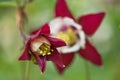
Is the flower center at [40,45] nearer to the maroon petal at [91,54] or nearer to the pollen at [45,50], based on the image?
the pollen at [45,50]

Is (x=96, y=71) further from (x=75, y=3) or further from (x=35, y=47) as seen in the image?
(x=35, y=47)

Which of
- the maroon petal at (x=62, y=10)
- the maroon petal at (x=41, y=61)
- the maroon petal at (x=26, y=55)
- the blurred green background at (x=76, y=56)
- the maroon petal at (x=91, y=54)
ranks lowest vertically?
the blurred green background at (x=76, y=56)

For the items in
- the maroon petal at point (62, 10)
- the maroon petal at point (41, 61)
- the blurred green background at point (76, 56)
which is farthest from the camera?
the blurred green background at point (76, 56)

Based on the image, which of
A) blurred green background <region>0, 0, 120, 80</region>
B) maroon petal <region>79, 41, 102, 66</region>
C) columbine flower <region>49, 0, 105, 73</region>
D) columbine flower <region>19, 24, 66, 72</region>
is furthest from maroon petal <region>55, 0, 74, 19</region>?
columbine flower <region>19, 24, 66, 72</region>

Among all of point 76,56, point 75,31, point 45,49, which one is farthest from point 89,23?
point 76,56

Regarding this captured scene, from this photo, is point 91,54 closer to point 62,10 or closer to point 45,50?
point 62,10

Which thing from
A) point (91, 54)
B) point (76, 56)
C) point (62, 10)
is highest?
point (62, 10)

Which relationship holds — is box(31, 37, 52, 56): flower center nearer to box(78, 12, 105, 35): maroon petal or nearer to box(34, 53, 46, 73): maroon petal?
box(34, 53, 46, 73): maroon petal

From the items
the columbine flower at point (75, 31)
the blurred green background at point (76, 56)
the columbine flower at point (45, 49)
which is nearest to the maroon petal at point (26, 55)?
the columbine flower at point (45, 49)
